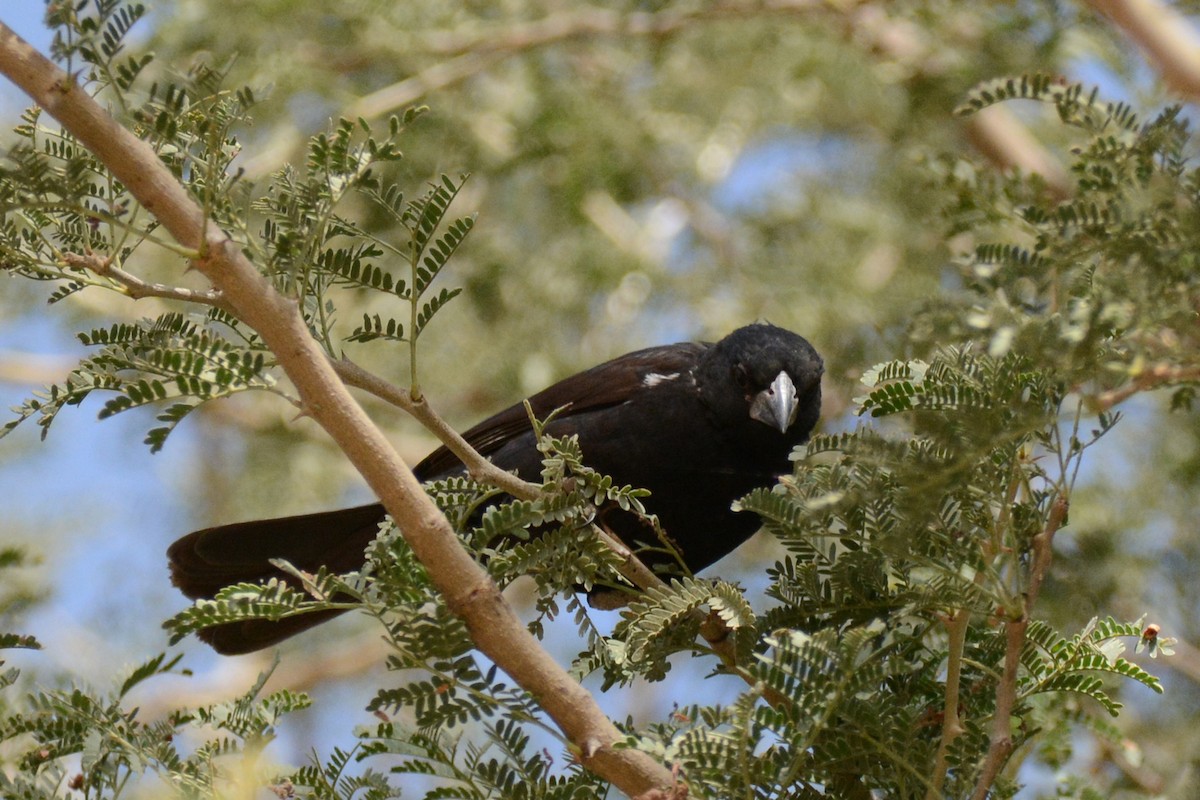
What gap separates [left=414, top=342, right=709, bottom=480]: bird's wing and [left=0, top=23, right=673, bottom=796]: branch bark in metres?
2.02

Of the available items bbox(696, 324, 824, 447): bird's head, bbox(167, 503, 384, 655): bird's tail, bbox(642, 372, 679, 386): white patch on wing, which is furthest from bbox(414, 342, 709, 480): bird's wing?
bbox(167, 503, 384, 655): bird's tail

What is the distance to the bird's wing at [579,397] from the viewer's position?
4176 millimetres

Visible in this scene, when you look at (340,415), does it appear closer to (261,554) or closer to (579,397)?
(261,554)

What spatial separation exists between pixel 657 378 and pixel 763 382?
16.6 inches

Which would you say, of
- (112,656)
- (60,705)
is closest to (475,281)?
(112,656)

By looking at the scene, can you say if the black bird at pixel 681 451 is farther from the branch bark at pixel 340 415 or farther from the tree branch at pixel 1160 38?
the tree branch at pixel 1160 38

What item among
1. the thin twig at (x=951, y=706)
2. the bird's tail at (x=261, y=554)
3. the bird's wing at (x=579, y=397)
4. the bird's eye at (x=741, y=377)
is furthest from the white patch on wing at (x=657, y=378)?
the thin twig at (x=951, y=706)

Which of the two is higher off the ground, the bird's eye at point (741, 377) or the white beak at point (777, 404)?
the bird's eye at point (741, 377)

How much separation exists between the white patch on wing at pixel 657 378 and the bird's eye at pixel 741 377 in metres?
0.27

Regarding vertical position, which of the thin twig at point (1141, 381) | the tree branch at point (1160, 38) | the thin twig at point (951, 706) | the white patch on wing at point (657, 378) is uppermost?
the tree branch at point (1160, 38)

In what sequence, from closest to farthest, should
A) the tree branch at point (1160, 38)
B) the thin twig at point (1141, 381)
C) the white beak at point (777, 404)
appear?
the thin twig at point (1141, 381) → the white beak at point (777, 404) → the tree branch at point (1160, 38)

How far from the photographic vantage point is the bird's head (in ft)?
12.8

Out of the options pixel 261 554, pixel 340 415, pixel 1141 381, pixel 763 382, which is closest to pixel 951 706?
pixel 1141 381

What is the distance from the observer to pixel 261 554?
3.71 meters
